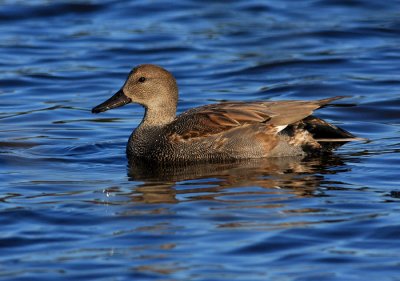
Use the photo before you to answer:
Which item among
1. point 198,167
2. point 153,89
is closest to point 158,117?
point 153,89

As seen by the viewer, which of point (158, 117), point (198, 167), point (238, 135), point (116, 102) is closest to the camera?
point (198, 167)

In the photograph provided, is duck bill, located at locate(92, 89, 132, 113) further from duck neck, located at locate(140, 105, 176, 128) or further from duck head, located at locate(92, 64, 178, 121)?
duck neck, located at locate(140, 105, 176, 128)

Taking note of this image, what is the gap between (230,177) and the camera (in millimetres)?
9328

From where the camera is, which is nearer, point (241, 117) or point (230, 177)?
point (230, 177)

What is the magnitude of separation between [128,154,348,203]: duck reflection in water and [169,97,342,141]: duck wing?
31cm

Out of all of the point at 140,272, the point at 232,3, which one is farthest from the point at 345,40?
the point at 140,272

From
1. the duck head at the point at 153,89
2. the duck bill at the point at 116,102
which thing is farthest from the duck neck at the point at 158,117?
the duck bill at the point at 116,102

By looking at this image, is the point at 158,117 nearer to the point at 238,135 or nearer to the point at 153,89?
the point at 153,89

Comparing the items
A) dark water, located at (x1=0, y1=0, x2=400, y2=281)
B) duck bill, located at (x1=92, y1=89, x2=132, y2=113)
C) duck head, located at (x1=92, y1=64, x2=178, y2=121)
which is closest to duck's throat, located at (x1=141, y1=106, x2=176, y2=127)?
duck head, located at (x1=92, y1=64, x2=178, y2=121)

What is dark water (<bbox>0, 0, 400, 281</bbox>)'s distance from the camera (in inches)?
278

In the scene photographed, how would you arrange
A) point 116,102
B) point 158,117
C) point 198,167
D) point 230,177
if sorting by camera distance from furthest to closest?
point 116,102, point 158,117, point 198,167, point 230,177

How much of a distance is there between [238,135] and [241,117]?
0.17 metres

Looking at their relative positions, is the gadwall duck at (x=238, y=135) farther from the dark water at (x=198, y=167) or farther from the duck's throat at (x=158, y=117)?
the dark water at (x=198, y=167)

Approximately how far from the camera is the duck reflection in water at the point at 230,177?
8.72 metres
